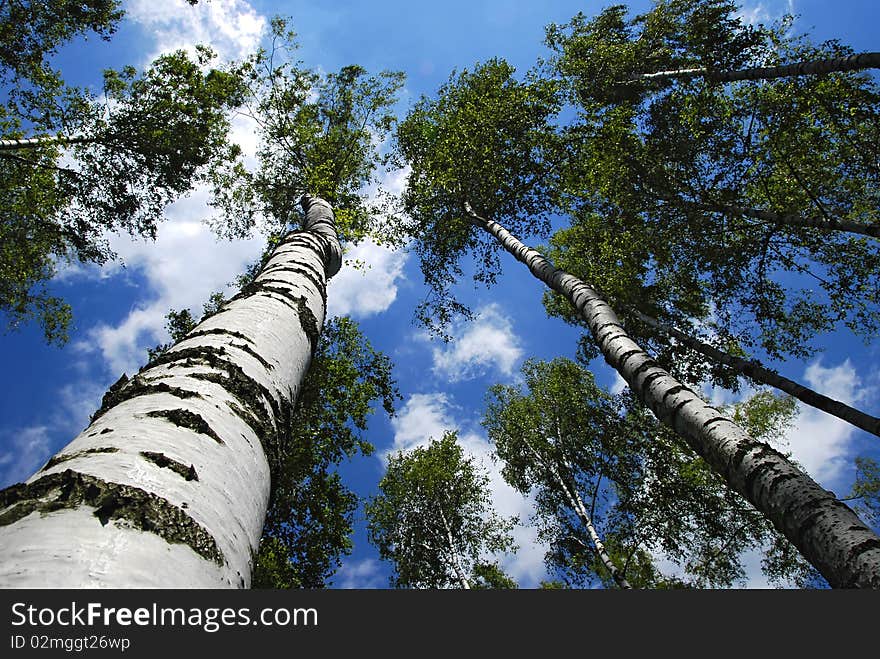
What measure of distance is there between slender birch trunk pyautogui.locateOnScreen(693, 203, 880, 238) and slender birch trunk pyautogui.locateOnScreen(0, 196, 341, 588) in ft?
24.9

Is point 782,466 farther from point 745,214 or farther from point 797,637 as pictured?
point 745,214

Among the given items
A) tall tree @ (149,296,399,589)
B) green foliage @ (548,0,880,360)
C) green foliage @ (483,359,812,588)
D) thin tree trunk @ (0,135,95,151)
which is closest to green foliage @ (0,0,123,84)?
thin tree trunk @ (0,135,95,151)

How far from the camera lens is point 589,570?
39.6 ft

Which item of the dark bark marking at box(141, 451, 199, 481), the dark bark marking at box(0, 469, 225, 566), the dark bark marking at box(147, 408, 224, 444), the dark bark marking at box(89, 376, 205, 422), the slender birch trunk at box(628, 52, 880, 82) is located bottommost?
the dark bark marking at box(0, 469, 225, 566)

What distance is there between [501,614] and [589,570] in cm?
1299

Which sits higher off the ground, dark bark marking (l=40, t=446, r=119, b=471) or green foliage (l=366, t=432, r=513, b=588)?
green foliage (l=366, t=432, r=513, b=588)

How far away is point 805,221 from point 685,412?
205 inches

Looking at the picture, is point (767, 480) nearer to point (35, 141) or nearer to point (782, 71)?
point (782, 71)

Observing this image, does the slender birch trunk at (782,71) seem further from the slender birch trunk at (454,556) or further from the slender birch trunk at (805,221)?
the slender birch trunk at (454,556)

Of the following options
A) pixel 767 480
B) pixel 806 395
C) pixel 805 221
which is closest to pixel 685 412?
pixel 767 480

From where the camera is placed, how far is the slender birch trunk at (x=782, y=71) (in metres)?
6.00

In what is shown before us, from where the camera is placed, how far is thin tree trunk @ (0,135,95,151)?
757 centimetres

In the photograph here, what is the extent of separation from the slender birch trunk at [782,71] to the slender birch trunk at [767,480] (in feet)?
18.2

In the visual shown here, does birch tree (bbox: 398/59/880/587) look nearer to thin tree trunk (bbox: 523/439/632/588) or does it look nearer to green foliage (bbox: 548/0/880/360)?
green foliage (bbox: 548/0/880/360)
